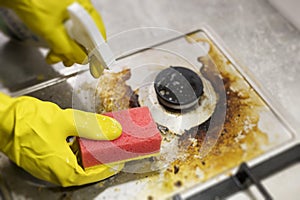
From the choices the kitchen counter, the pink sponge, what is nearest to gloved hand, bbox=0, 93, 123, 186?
the pink sponge

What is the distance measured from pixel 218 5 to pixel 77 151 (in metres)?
0.57

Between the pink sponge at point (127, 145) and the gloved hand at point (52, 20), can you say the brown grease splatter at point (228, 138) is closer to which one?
the pink sponge at point (127, 145)

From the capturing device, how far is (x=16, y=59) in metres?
0.94

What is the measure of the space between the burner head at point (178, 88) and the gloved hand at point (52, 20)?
166mm

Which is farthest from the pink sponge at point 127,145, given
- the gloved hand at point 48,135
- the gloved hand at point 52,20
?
the gloved hand at point 52,20

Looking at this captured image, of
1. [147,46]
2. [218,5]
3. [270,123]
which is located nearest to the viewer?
[270,123]

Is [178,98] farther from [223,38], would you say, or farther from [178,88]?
[223,38]

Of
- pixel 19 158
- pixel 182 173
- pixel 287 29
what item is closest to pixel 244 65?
pixel 287 29

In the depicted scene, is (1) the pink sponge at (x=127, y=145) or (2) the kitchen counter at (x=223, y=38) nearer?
(1) the pink sponge at (x=127, y=145)

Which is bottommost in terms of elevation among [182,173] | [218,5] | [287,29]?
[182,173]

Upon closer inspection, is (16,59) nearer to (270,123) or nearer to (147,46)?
(147,46)

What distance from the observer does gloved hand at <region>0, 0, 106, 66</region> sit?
69 cm

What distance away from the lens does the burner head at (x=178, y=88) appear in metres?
0.80

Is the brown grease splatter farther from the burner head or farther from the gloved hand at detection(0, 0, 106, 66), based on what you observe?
the gloved hand at detection(0, 0, 106, 66)
